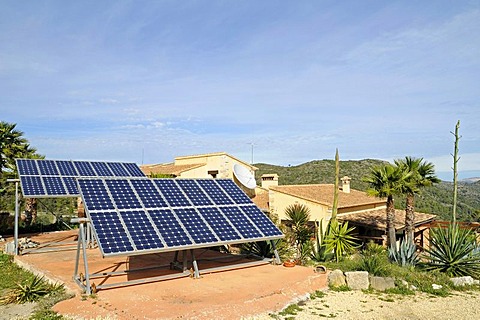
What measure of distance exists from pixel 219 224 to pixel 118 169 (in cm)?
1205

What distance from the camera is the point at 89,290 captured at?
1107 cm

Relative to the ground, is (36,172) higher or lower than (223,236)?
higher

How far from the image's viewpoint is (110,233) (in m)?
11.5

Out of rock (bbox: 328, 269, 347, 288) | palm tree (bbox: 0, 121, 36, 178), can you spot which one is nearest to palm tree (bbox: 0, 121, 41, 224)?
palm tree (bbox: 0, 121, 36, 178)

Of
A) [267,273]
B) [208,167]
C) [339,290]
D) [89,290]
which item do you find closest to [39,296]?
[89,290]

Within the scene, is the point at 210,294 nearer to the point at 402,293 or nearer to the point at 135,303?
the point at 135,303

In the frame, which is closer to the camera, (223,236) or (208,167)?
(223,236)

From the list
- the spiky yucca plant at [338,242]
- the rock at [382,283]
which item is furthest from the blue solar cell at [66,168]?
the rock at [382,283]

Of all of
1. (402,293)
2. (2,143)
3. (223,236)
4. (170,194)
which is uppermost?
(2,143)

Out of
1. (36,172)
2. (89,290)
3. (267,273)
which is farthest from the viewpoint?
(36,172)

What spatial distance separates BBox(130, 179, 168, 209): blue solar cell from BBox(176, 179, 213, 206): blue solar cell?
1.26 m

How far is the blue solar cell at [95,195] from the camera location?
489 inches

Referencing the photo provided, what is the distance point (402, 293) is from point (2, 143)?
2580cm

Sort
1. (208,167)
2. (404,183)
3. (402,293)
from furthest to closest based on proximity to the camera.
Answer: (208,167) < (404,183) < (402,293)
